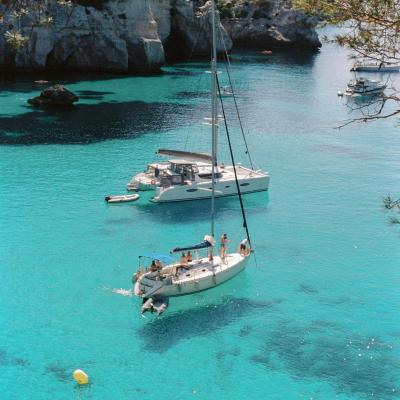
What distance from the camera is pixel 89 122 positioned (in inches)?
2965

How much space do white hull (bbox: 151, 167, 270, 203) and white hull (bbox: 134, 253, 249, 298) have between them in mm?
12552

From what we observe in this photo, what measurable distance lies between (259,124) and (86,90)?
29131 millimetres

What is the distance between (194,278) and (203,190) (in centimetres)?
1646

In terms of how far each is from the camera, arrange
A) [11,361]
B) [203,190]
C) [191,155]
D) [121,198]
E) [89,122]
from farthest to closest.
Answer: [89,122]
[191,155]
[203,190]
[121,198]
[11,361]

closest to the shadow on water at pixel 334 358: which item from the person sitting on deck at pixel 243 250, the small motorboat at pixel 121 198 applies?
the person sitting on deck at pixel 243 250

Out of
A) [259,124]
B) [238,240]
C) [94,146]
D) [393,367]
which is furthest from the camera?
[259,124]

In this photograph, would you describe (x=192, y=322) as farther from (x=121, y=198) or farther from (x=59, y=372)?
(x=121, y=198)

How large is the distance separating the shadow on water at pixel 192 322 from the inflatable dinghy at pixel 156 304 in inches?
20.9

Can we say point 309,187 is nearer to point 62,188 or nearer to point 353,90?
point 62,188

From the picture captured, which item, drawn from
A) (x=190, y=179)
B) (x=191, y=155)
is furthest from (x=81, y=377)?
(x=191, y=155)

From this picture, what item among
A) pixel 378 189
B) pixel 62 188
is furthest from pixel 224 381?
pixel 378 189

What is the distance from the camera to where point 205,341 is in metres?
32.0

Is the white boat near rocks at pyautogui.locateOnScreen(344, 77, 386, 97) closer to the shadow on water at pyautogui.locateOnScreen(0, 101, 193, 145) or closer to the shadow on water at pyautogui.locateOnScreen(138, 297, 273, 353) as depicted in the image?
the shadow on water at pyautogui.locateOnScreen(0, 101, 193, 145)

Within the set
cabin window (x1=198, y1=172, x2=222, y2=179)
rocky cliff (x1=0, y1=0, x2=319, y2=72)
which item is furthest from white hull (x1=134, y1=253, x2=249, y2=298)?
rocky cliff (x1=0, y1=0, x2=319, y2=72)
